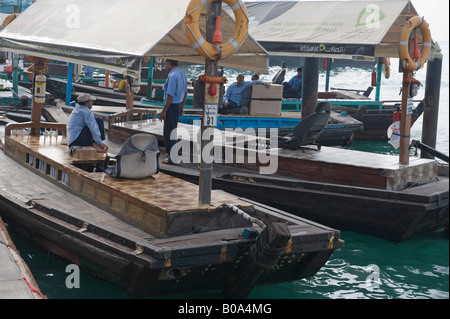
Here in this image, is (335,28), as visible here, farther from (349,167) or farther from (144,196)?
(144,196)

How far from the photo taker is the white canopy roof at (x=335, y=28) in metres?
11.2

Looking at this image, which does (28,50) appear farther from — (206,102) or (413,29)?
(413,29)

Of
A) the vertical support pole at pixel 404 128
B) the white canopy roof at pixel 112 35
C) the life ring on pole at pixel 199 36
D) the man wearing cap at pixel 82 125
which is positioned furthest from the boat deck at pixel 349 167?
the life ring on pole at pixel 199 36

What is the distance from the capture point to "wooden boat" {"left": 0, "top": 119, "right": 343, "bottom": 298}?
620cm

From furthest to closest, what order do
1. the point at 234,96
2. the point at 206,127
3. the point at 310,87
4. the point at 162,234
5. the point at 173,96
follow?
1. the point at 234,96
2. the point at 310,87
3. the point at 173,96
4. the point at 206,127
5. the point at 162,234

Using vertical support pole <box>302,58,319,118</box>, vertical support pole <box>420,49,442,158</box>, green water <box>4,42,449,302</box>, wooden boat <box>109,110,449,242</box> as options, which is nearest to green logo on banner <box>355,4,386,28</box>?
vertical support pole <box>420,49,442,158</box>

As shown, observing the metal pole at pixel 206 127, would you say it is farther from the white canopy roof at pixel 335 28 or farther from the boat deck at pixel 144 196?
the white canopy roof at pixel 335 28

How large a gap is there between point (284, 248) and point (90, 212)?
249 centimetres

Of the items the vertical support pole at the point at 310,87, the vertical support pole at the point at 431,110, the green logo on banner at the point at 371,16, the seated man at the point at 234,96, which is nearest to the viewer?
the green logo on banner at the point at 371,16

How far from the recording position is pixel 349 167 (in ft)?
31.6

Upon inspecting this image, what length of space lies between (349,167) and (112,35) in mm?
3932

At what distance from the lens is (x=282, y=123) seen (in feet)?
52.1

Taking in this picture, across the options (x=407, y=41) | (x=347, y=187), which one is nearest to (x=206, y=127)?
(x=347, y=187)

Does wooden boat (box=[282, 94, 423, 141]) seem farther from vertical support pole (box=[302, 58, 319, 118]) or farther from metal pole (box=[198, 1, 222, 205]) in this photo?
metal pole (box=[198, 1, 222, 205])
